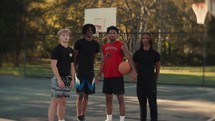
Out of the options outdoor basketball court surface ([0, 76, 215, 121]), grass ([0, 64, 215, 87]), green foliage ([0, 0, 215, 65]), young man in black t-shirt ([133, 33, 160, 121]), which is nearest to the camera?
young man in black t-shirt ([133, 33, 160, 121])

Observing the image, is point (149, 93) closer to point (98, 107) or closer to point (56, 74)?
point (56, 74)

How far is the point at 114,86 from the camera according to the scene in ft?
19.7

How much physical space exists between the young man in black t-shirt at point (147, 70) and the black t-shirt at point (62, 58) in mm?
970

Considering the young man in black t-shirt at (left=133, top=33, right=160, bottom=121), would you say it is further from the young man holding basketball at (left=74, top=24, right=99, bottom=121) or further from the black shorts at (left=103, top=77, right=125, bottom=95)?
the young man holding basketball at (left=74, top=24, right=99, bottom=121)

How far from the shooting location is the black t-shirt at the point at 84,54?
6141mm

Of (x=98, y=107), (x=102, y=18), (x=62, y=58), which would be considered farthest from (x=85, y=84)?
A: (x=102, y=18)

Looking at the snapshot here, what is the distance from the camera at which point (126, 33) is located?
49.0 feet

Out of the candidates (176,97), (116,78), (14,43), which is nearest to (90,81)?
(116,78)

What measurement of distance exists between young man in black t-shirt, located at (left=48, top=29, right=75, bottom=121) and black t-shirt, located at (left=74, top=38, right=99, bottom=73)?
47 cm

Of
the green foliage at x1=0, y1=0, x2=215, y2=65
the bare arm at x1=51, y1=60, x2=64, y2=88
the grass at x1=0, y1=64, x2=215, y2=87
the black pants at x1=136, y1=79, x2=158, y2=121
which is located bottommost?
the grass at x1=0, y1=64, x2=215, y2=87

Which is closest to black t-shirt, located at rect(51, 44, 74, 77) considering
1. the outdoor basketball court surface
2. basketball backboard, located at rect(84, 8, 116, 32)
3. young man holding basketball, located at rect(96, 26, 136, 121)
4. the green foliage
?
young man holding basketball, located at rect(96, 26, 136, 121)

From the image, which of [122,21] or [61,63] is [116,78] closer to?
[61,63]

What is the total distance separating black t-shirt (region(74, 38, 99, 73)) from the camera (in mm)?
6141

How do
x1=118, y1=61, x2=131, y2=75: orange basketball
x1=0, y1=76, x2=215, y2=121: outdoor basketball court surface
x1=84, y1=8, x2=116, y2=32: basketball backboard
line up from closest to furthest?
x1=118, y1=61, x2=131, y2=75: orange basketball
x1=0, y1=76, x2=215, y2=121: outdoor basketball court surface
x1=84, y1=8, x2=116, y2=32: basketball backboard
